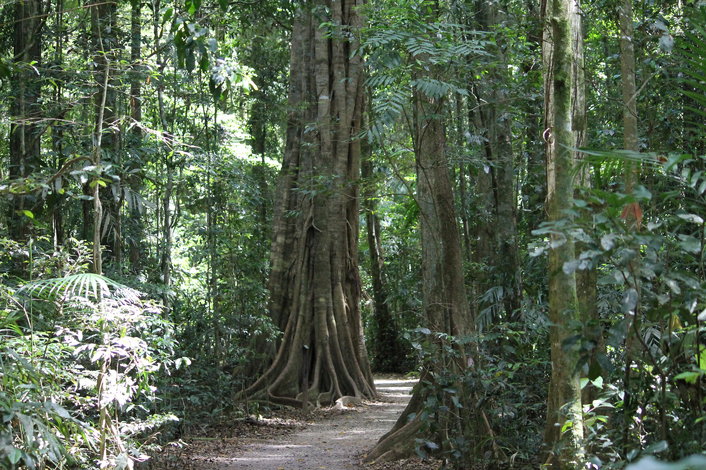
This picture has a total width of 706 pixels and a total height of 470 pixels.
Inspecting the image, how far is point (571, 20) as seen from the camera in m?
4.22

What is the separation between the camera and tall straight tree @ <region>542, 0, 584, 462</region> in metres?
3.87

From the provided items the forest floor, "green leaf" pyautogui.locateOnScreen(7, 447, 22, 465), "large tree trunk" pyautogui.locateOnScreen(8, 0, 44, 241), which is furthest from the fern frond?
"large tree trunk" pyautogui.locateOnScreen(8, 0, 44, 241)

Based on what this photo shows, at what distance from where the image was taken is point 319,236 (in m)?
12.2

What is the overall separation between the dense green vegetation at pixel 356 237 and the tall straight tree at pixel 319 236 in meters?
0.05

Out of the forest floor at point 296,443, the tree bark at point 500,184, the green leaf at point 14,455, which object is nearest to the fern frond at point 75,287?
the green leaf at point 14,455

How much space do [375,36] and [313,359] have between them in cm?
699

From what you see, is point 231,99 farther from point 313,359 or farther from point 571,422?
point 571,422

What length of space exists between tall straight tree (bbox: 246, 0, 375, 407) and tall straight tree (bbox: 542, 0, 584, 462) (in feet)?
23.8

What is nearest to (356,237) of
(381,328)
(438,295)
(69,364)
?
(381,328)

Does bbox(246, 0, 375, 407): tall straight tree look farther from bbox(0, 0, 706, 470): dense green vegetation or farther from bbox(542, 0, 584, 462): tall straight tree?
bbox(542, 0, 584, 462): tall straight tree

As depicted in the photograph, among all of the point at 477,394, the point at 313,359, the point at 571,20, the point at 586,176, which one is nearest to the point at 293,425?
the point at 313,359

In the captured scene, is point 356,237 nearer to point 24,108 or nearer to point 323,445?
point 323,445

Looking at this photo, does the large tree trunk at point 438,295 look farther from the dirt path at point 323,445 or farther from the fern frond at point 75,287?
the fern frond at point 75,287

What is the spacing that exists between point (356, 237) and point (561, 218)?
918 centimetres
